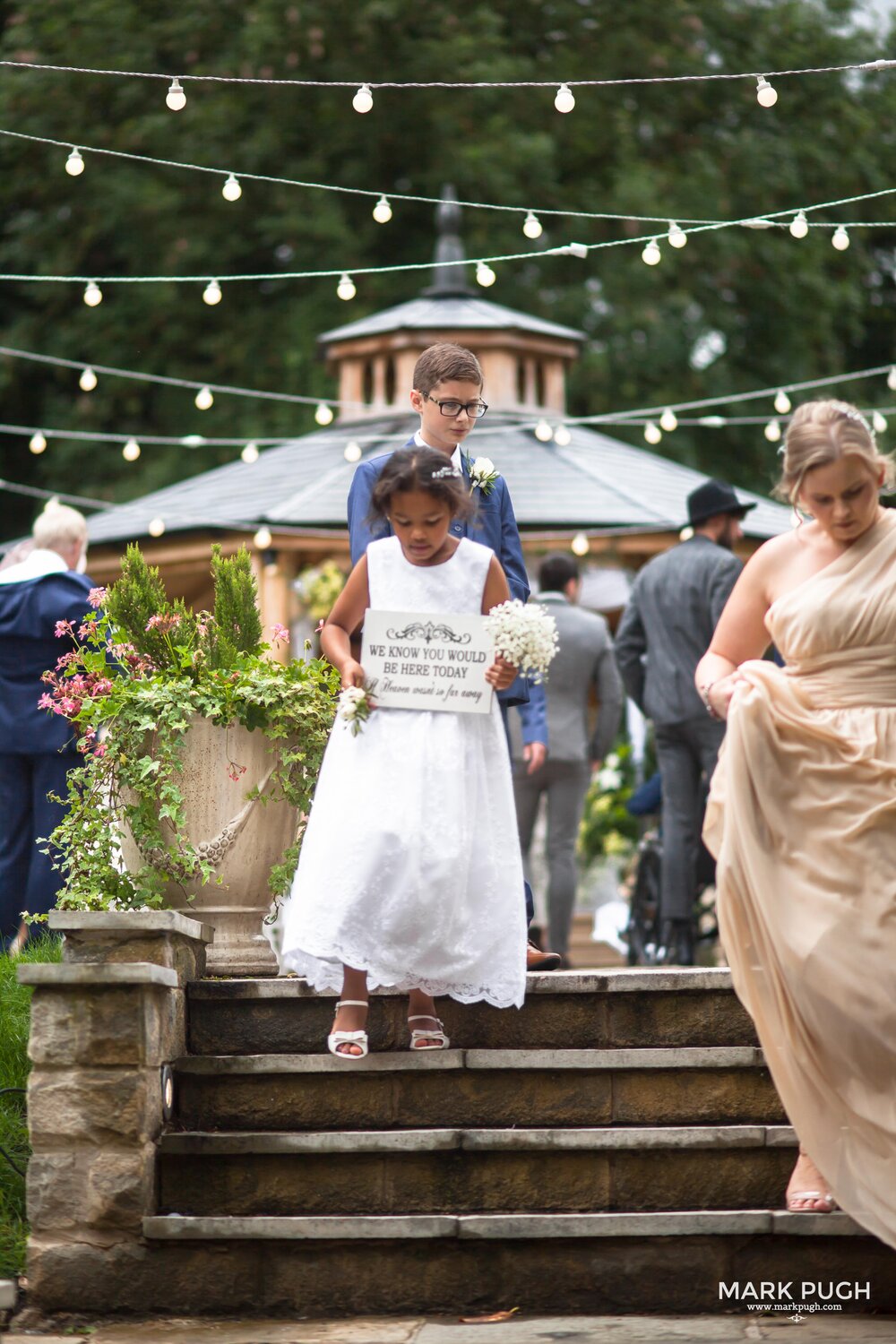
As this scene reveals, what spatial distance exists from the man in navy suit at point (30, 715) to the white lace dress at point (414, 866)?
2709 mm

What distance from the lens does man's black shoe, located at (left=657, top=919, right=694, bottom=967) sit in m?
8.48

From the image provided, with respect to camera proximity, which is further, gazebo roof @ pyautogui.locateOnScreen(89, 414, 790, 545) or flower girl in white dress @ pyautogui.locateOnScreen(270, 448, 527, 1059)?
gazebo roof @ pyautogui.locateOnScreen(89, 414, 790, 545)

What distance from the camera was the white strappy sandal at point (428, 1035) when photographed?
5.02 m

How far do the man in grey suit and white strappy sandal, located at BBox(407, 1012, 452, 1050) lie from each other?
398 cm

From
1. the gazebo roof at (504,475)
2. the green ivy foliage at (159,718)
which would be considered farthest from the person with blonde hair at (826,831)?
the gazebo roof at (504,475)

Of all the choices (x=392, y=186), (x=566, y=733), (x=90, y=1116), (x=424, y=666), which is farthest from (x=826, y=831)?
(x=392, y=186)

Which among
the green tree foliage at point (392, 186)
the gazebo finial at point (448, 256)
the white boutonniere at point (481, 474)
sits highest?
the green tree foliage at point (392, 186)

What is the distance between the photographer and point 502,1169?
4727 mm

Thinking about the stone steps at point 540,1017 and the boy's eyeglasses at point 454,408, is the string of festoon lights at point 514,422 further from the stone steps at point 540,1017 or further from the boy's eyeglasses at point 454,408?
the stone steps at point 540,1017

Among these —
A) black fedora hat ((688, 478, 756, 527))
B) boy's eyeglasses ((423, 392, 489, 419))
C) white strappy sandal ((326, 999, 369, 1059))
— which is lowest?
white strappy sandal ((326, 999, 369, 1059))

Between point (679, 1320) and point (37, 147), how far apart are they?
21169 mm

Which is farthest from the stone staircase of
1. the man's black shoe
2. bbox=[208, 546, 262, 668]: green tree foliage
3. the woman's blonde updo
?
the man's black shoe

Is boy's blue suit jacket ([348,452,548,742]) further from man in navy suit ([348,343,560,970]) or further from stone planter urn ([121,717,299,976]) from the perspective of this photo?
stone planter urn ([121,717,299,976])

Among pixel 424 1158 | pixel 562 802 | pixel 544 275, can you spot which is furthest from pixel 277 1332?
pixel 544 275
